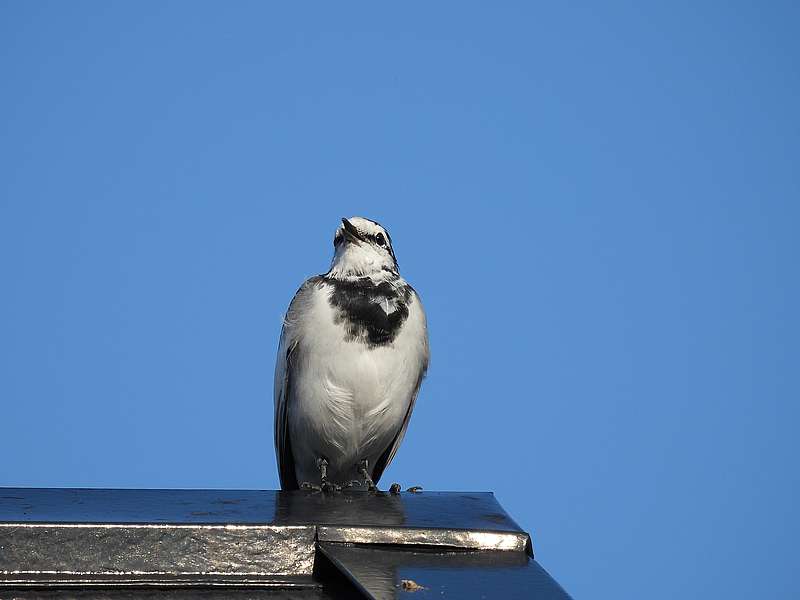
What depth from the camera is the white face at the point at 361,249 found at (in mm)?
7699

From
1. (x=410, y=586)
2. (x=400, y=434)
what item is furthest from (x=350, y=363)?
(x=410, y=586)

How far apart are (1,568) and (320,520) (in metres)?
0.92

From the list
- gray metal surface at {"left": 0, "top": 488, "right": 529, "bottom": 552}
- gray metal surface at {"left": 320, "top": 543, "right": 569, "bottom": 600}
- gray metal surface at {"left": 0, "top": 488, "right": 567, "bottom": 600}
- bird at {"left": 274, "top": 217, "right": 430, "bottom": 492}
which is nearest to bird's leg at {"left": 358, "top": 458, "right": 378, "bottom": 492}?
bird at {"left": 274, "top": 217, "right": 430, "bottom": 492}

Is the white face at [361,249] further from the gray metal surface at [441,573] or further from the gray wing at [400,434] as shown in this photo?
the gray metal surface at [441,573]

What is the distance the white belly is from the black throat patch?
0.04 m

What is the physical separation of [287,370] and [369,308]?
83 cm

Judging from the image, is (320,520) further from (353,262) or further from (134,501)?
(353,262)

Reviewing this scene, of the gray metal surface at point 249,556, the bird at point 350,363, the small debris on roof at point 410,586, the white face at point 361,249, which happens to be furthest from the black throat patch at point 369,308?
the small debris on roof at point 410,586

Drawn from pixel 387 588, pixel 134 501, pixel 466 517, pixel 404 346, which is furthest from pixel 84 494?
pixel 404 346

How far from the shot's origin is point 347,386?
720 cm

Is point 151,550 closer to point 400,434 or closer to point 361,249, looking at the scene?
point 361,249

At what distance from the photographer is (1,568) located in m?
3.08

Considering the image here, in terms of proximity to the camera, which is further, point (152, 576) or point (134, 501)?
point (134, 501)

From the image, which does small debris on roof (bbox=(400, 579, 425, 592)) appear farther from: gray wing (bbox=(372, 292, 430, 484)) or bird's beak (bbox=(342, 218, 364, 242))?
bird's beak (bbox=(342, 218, 364, 242))
